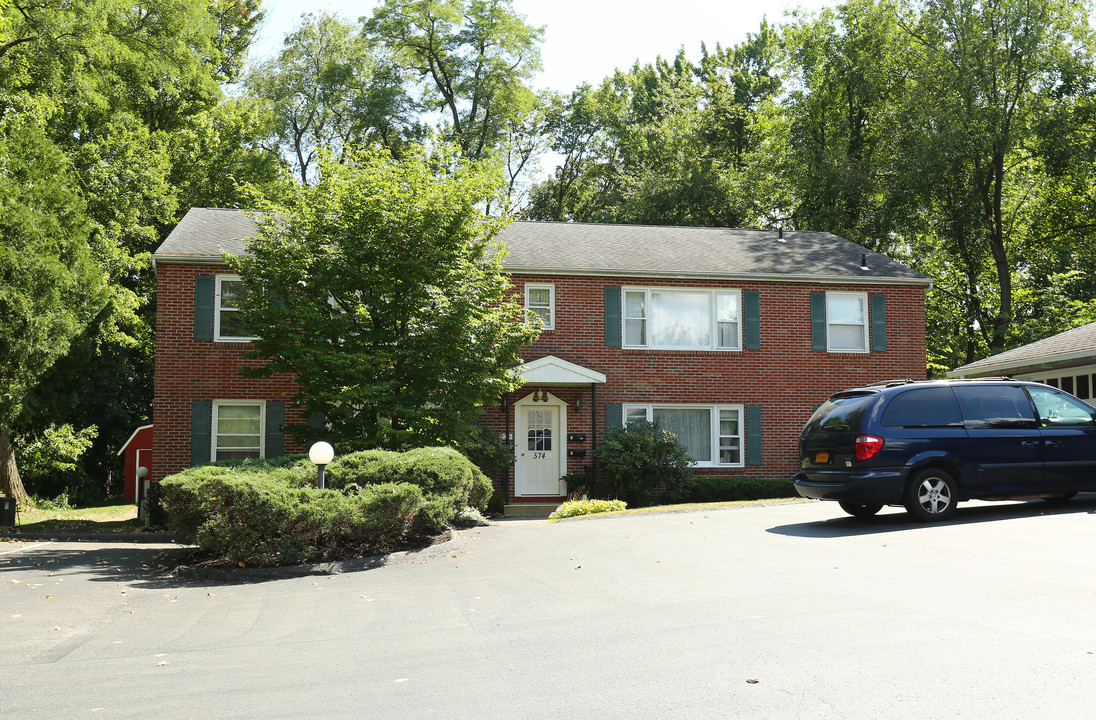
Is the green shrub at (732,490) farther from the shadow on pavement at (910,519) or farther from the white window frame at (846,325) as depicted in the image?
the shadow on pavement at (910,519)

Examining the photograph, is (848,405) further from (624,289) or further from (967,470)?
(624,289)

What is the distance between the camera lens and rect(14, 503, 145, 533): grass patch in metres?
17.1

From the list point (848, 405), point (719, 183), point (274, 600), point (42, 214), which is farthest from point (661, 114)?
point (274, 600)

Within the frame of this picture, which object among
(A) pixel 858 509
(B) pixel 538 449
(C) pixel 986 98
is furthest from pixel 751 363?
(C) pixel 986 98

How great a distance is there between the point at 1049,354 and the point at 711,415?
7194 millimetres

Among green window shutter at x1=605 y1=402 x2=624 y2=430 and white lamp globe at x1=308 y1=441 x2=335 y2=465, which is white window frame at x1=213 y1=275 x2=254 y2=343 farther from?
white lamp globe at x1=308 y1=441 x2=335 y2=465

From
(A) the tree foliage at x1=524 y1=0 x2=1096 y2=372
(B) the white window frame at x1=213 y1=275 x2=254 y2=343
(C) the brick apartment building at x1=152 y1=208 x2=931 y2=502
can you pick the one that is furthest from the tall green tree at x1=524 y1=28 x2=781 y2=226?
(B) the white window frame at x1=213 y1=275 x2=254 y2=343

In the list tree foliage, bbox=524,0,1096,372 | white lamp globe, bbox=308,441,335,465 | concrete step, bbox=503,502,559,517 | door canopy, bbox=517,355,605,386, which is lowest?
concrete step, bbox=503,502,559,517

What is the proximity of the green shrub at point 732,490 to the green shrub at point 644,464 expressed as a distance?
Result: 0.40 meters

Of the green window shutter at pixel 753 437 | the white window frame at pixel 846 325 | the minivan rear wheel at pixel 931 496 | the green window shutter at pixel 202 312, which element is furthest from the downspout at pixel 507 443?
the minivan rear wheel at pixel 931 496

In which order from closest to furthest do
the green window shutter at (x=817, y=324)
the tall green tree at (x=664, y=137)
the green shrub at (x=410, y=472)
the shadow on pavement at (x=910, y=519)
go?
the shadow on pavement at (x=910, y=519) < the green shrub at (x=410, y=472) < the green window shutter at (x=817, y=324) < the tall green tree at (x=664, y=137)

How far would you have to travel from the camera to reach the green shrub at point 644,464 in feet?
64.0

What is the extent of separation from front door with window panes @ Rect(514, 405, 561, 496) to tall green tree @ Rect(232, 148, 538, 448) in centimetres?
519

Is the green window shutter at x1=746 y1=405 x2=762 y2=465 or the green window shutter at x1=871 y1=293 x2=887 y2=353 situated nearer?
the green window shutter at x1=746 y1=405 x2=762 y2=465
